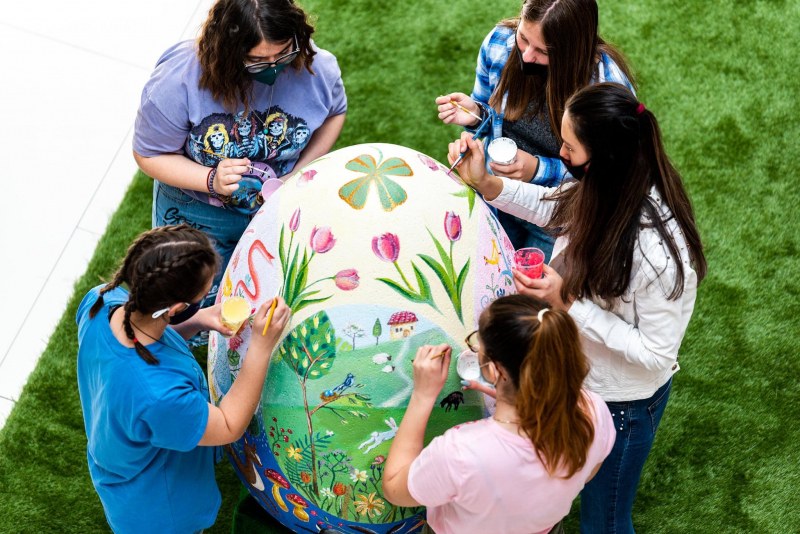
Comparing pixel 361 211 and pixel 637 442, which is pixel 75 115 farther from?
pixel 637 442

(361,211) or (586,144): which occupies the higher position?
(586,144)

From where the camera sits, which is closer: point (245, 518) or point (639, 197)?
point (639, 197)

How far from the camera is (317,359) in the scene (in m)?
2.62

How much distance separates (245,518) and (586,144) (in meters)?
1.81

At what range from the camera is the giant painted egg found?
8.59 ft

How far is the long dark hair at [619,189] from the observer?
2602mm

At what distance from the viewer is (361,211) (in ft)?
8.82

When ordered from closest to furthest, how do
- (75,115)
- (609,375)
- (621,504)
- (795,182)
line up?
1. (609,375)
2. (621,504)
3. (795,182)
4. (75,115)

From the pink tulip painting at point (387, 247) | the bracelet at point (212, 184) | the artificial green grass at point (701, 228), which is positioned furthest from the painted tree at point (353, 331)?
the artificial green grass at point (701, 228)

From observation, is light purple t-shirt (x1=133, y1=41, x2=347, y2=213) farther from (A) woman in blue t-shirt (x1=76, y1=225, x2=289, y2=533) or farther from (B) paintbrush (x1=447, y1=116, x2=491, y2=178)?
(A) woman in blue t-shirt (x1=76, y1=225, x2=289, y2=533)

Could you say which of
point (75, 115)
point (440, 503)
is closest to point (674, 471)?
point (440, 503)

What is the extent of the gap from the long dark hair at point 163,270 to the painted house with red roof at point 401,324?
531 millimetres

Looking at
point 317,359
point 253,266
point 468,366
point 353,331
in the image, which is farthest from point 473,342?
point 253,266

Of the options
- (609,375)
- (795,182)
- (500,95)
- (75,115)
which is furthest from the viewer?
(75,115)
